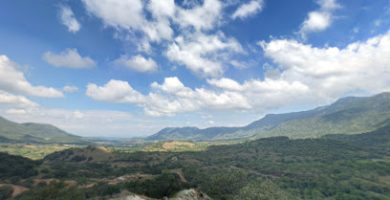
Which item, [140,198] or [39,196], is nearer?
[140,198]

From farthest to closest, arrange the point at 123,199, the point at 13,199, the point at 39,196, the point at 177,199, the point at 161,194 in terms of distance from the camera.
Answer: the point at 13,199 < the point at 39,196 < the point at 161,194 < the point at 177,199 < the point at 123,199

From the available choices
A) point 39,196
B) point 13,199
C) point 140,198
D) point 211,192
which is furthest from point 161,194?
point 13,199

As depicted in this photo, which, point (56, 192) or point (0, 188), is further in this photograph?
point (0, 188)

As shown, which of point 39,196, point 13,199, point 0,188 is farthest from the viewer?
point 0,188

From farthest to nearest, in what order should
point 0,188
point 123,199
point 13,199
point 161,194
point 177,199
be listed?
point 0,188
point 13,199
point 161,194
point 177,199
point 123,199

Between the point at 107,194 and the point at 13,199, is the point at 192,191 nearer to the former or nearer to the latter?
the point at 107,194

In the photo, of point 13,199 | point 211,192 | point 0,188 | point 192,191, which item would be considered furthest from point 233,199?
point 0,188

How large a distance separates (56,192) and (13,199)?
57.7 m

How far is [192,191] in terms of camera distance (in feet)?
301

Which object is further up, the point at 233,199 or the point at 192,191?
the point at 192,191

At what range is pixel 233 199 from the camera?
624ft

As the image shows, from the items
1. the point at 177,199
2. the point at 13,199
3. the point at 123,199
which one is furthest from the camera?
the point at 13,199

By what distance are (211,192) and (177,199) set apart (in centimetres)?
10637

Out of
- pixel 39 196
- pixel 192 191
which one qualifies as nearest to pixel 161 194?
pixel 192 191
